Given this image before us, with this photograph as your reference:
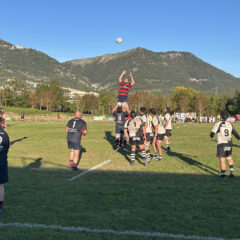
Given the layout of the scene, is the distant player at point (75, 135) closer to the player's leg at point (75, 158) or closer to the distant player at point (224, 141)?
the player's leg at point (75, 158)

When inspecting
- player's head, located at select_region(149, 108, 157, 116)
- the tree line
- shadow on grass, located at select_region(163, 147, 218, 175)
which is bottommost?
shadow on grass, located at select_region(163, 147, 218, 175)

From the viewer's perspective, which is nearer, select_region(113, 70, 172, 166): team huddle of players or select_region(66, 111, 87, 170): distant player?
select_region(66, 111, 87, 170): distant player

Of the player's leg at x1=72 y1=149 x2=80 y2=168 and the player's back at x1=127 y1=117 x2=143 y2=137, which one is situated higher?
the player's back at x1=127 y1=117 x2=143 y2=137

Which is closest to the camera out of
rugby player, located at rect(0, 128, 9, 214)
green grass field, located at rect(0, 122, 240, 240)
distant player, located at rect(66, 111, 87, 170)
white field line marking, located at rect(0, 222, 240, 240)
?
white field line marking, located at rect(0, 222, 240, 240)

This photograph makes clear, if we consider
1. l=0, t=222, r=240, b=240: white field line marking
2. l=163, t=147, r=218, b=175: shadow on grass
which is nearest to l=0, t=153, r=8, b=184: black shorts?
l=0, t=222, r=240, b=240: white field line marking

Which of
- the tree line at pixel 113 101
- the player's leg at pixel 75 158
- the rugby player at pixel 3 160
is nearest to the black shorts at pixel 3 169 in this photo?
the rugby player at pixel 3 160

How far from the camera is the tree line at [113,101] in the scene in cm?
10825

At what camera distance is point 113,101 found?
14500 cm

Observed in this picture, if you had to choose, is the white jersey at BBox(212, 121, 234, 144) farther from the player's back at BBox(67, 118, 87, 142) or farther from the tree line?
the tree line

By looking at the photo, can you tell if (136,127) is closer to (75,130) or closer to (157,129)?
(157,129)

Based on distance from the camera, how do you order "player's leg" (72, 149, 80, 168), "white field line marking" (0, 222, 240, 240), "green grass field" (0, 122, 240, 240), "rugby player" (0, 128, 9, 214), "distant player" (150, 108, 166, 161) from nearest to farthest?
"white field line marking" (0, 222, 240, 240) → "green grass field" (0, 122, 240, 240) → "rugby player" (0, 128, 9, 214) → "player's leg" (72, 149, 80, 168) → "distant player" (150, 108, 166, 161)

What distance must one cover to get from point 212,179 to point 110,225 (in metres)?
4.79

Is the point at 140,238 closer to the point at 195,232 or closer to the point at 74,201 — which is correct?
the point at 195,232

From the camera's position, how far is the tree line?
355 ft
